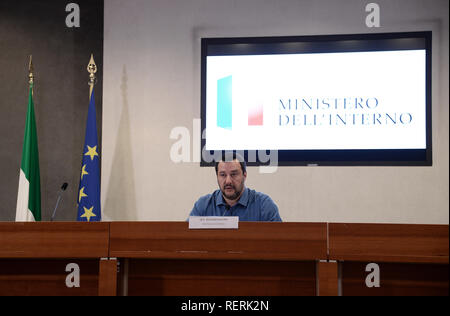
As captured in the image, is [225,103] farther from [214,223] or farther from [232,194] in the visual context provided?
[214,223]

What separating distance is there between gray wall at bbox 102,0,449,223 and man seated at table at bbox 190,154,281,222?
69 cm

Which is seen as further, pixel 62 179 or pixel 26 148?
pixel 62 179

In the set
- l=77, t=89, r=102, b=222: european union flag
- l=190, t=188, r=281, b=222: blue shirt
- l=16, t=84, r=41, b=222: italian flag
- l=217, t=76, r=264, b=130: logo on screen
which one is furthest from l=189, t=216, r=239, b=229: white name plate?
l=16, t=84, r=41, b=222: italian flag

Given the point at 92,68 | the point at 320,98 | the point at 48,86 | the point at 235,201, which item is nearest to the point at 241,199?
the point at 235,201

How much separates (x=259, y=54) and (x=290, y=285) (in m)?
2.22

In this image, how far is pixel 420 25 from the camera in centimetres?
375

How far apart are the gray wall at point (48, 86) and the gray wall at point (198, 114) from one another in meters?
0.21

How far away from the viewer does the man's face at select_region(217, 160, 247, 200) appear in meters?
3.09

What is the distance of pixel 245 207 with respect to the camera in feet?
10.2

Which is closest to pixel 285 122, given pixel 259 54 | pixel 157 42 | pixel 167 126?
pixel 259 54

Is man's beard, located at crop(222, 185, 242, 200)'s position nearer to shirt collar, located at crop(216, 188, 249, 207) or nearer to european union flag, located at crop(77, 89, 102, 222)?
shirt collar, located at crop(216, 188, 249, 207)

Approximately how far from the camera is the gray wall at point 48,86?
4.01 metres

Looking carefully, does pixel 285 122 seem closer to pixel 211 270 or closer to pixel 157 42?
pixel 157 42
